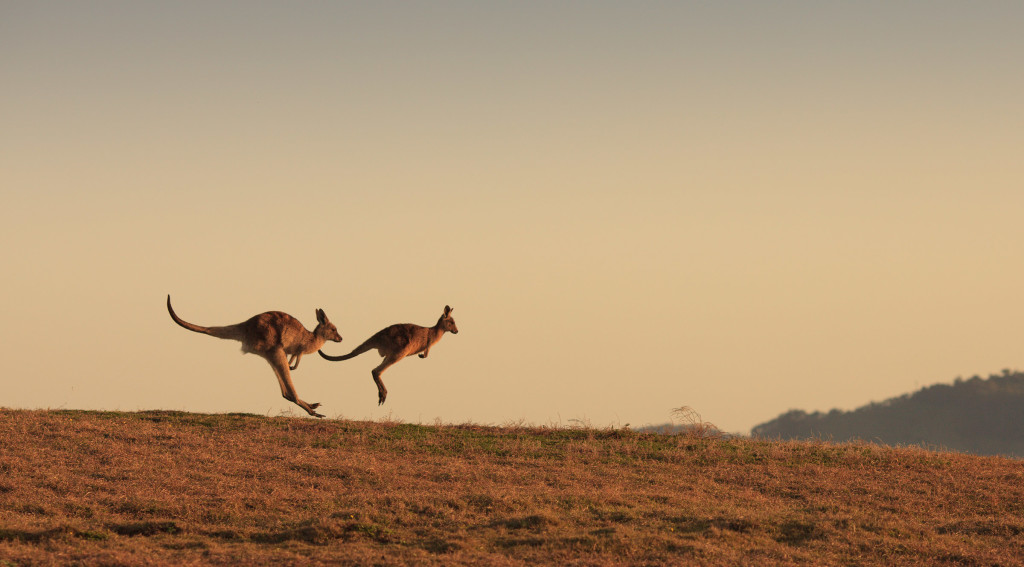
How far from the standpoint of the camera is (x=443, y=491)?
14.0m

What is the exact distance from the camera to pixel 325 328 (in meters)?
19.8

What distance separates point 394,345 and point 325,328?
1443 millimetres

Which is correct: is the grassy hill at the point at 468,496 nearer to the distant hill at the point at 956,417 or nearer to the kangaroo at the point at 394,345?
the kangaroo at the point at 394,345

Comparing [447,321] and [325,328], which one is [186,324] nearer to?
[325,328]

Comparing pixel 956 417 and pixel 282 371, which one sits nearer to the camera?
pixel 282 371

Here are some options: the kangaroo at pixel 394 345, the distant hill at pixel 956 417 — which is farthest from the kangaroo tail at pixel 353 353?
the distant hill at pixel 956 417

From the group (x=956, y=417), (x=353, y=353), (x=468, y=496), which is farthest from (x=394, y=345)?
(x=956, y=417)

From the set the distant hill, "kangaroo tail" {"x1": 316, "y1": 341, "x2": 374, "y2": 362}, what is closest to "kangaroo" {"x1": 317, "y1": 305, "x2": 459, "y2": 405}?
"kangaroo tail" {"x1": 316, "y1": 341, "x2": 374, "y2": 362}

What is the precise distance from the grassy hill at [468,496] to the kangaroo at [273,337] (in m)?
0.98

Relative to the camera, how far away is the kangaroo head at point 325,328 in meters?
19.8

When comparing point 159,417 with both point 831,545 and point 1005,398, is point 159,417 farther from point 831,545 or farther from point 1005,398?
point 1005,398

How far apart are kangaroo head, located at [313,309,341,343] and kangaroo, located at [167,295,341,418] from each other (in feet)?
1.40

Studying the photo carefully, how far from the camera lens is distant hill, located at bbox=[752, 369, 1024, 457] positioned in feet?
274

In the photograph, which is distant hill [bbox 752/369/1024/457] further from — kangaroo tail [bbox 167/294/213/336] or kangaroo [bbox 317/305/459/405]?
kangaroo tail [bbox 167/294/213/336]
